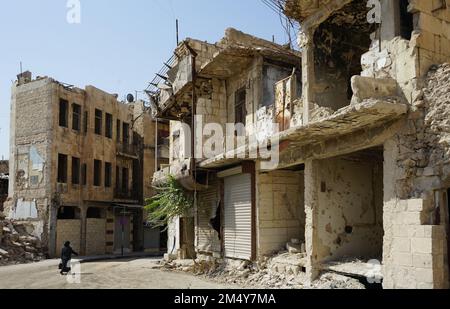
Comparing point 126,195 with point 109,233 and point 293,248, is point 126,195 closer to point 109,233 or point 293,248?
point 109,233

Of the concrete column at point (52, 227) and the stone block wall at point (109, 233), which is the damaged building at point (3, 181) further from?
the stone block wall at point (109, 233)

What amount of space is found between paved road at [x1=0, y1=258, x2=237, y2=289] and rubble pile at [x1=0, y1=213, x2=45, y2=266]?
4.20 m

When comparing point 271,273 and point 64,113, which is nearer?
point 271,273

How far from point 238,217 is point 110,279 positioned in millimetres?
4383

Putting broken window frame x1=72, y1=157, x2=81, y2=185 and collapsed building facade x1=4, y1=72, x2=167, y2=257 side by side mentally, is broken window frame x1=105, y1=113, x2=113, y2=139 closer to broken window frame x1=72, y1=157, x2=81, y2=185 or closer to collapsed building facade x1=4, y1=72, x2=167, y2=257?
collapsed building facade x1=4, y1=72, x2=167, y2=257

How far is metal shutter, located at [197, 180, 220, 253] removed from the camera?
15.9 meters

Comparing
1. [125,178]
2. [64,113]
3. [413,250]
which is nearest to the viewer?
[413,250]

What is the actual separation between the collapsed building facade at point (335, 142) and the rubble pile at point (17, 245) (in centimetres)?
859

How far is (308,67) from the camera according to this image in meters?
11.4

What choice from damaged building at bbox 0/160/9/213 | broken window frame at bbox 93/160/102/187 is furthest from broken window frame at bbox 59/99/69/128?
damaged building at bbox 0/160/9/213

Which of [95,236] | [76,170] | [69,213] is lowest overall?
[95,236]

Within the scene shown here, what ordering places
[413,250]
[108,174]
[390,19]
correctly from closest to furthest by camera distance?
[413,250] → [390,19] → [108,174]

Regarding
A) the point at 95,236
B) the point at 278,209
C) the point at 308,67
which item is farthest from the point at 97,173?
the point at 308,67
